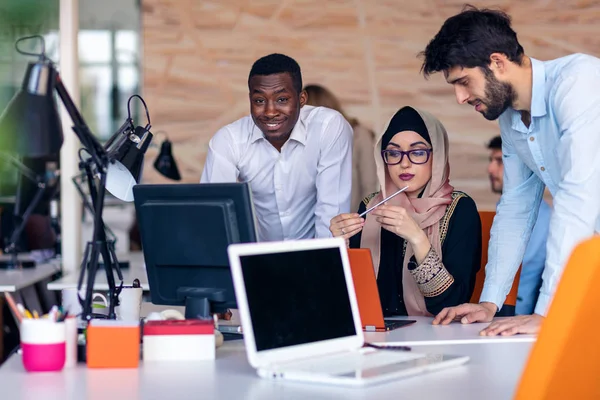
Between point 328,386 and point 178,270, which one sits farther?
point 178,270

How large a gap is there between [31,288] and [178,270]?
7.90ft

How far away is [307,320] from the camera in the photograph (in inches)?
69.9

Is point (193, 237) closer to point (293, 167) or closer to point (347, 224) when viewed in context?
point (347, 224)

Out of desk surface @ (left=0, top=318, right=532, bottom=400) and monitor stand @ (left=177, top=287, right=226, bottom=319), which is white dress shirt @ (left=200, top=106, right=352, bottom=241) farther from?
desk surface @ (left=0, top=318, right=532, bottom=400)

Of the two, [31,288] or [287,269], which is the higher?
[287,269]

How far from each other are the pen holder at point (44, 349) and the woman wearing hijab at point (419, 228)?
3.02 feet

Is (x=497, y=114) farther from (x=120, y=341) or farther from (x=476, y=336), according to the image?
(x=120, y=341)

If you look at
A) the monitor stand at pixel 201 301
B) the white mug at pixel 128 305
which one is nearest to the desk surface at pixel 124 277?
the white mug at pixel 128 305

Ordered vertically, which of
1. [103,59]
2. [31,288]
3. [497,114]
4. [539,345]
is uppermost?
[103,59]

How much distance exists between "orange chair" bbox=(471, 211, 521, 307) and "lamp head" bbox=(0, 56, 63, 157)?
147 centimetres

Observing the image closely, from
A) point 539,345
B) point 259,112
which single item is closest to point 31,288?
point 259,112

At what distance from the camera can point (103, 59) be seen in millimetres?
6039

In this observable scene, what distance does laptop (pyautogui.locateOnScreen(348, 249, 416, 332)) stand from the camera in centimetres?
215

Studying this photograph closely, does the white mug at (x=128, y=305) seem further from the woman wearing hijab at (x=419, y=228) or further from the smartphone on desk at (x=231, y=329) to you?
the woman wearing hijab at (x=419, y=228)
